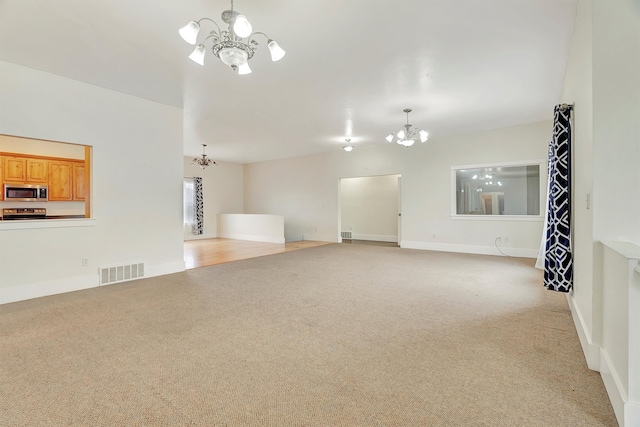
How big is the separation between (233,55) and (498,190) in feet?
20.8

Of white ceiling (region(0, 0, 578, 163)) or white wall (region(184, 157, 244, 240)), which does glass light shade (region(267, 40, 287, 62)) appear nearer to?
white ceiling (region(0, 0, 578, 163))

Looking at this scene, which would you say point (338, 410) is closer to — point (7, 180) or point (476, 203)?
point (476, 203)

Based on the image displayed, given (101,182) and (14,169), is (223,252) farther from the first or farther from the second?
(14,169)

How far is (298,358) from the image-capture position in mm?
2148

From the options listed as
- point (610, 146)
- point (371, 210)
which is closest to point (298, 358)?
point (610, 146)

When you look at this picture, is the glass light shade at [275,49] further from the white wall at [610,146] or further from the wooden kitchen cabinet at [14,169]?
the wooden kitchen cabinet at [14,169]

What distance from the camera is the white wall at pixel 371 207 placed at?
31.7 feet

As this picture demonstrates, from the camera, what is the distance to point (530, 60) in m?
3.48

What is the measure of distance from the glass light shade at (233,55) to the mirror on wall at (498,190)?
596 cm

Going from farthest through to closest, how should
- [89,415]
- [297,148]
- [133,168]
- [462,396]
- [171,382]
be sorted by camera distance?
[297,148]
[133,168]
[171,382]
[462,396]
[89,415]

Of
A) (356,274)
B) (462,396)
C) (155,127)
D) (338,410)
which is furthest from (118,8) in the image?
(356,274)

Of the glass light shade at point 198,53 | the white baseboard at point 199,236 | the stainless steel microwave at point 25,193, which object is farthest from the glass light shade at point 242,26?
the white baseboard at point 199,236

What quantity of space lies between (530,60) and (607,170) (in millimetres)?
2277

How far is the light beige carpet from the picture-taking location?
1584 millimetres
